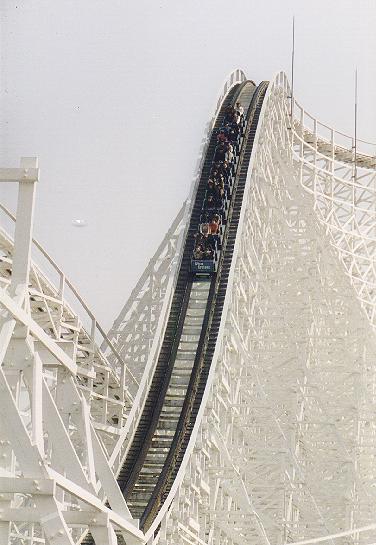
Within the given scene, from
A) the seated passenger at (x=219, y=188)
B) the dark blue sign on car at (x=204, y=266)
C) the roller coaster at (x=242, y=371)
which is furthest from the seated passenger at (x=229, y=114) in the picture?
the dark blue sign on car at (x=204, y=266)

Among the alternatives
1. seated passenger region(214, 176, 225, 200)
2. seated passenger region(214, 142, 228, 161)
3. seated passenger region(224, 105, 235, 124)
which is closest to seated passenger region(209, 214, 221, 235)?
seated passenger region(214, 176, 225, 200)

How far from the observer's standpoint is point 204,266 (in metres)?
21.1

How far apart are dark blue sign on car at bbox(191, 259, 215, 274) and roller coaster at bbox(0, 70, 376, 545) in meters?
0.01

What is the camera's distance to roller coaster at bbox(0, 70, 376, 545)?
17.5 metres

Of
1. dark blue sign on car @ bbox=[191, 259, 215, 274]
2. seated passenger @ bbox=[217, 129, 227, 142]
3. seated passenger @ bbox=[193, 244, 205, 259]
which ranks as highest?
seated passenger @ bbox=[217, 129, 227, 142]

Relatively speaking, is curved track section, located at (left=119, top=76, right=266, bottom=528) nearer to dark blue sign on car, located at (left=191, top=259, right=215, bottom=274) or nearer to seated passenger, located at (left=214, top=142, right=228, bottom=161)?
dark blue sign on car, located at (left=191, top=259, right=215, bottom=274)

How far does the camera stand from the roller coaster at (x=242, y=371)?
17453 mm

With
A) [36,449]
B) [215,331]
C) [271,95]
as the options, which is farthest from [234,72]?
[36,449]

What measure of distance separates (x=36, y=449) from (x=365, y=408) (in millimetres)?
11808

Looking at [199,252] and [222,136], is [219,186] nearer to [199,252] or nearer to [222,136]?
[222,136]

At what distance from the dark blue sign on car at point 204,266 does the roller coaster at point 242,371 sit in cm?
1

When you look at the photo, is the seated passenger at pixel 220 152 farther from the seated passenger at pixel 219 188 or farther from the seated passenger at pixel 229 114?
the seated passenger at pixel 229 114

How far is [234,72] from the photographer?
26250 mm

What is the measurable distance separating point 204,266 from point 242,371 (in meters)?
1.66
